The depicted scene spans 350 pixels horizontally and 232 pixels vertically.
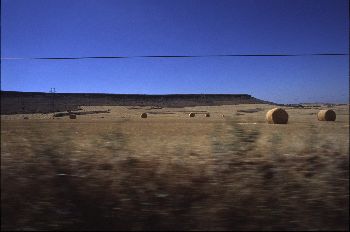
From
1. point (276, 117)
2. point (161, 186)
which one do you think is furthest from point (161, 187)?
point (276, 117)

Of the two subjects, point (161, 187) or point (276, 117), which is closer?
point (161, 187)

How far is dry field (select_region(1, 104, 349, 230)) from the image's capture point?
182 inches

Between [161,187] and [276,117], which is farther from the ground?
[276,117]

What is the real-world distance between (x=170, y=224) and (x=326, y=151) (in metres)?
2.71

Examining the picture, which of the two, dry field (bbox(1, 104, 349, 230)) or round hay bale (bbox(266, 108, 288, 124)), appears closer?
dry field (bbox(1, 104, 349, 230))

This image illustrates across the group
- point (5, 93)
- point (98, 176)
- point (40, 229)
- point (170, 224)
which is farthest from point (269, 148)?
point (5, 93)

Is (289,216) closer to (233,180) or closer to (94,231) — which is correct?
(233,180)

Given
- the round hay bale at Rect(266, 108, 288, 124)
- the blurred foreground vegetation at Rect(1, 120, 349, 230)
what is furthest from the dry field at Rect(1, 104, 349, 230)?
the round hay bale at Rect(266, 108, 288, 124)

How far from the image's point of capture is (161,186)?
4953 millimetres

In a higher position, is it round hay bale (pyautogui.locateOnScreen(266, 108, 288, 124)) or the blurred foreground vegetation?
round hay bale (pyautogui.locateOnScreen(266, 108, 288, 124))

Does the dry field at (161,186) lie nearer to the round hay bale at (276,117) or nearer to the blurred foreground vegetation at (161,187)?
the blurred foreground vegetation at (161,187)

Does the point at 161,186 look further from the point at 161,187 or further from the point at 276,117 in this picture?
the point at 276,117

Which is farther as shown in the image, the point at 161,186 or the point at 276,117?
the point at 276,117

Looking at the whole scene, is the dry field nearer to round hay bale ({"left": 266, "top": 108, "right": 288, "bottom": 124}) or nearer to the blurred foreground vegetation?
the blurred foreground vegetation
